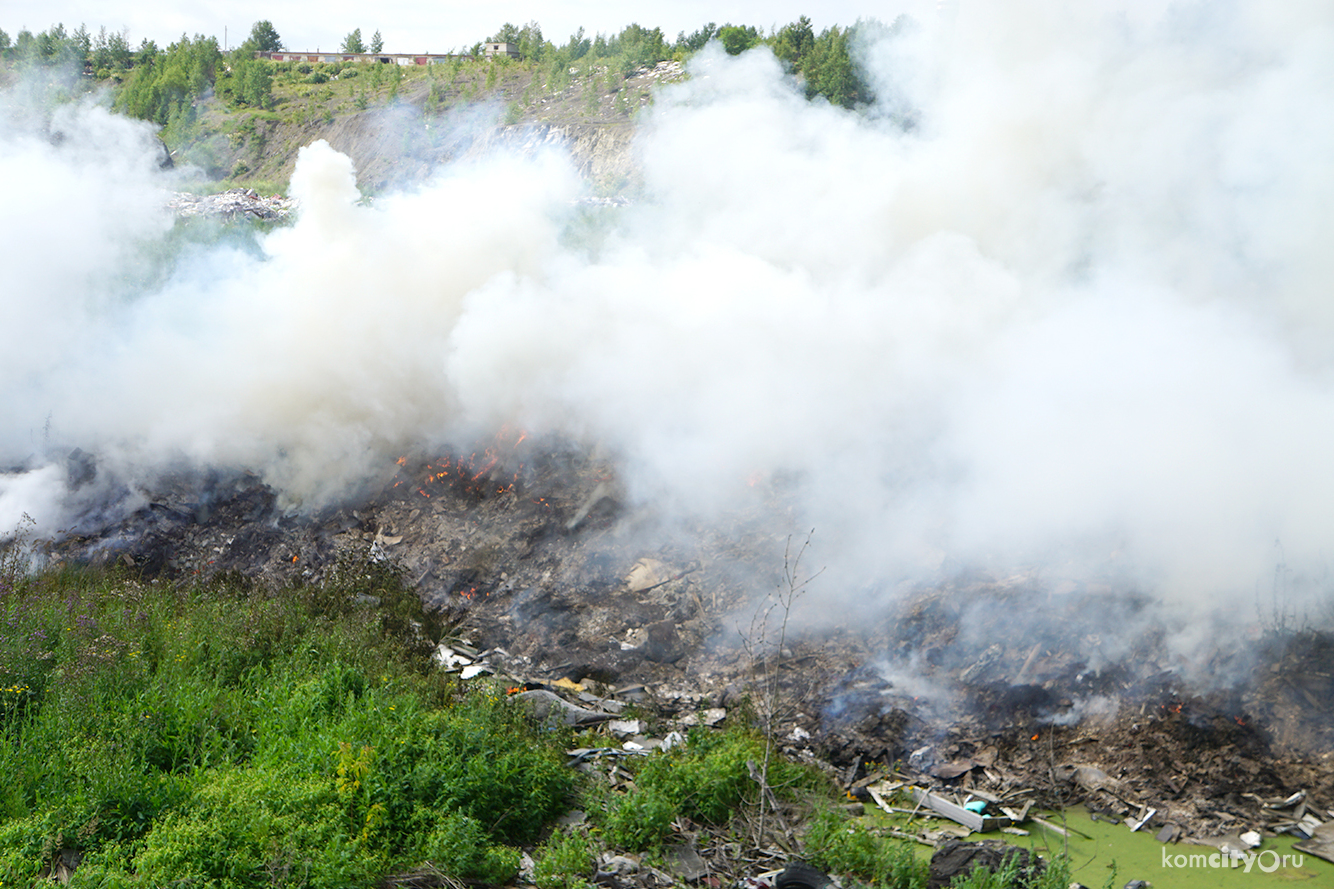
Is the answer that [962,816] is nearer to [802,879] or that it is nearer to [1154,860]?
[1154,860]

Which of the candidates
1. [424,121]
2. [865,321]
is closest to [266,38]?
[424,121]

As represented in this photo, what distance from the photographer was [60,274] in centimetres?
1268

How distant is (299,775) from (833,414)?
237 inches

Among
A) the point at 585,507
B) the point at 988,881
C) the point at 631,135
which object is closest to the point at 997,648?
the point at 988,881

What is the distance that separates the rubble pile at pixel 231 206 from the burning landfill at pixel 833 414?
704cm

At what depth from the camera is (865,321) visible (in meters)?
9.99

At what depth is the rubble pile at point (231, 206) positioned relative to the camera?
2128cm

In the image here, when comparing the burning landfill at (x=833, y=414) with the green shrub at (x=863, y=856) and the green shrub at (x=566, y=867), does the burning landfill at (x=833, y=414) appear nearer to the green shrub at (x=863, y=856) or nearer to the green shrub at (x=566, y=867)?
the green shrub at (x=863, y=856)

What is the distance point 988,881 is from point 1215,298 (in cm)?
775

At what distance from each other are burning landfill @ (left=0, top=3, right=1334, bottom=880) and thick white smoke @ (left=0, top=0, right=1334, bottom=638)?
1.8 inches

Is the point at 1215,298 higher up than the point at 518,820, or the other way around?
the point at 1215,298

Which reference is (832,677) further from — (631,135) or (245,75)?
(245,75)

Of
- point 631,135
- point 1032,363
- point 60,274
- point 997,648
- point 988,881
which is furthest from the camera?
point 631,135

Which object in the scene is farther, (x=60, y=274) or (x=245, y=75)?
(x=245, y=75)
